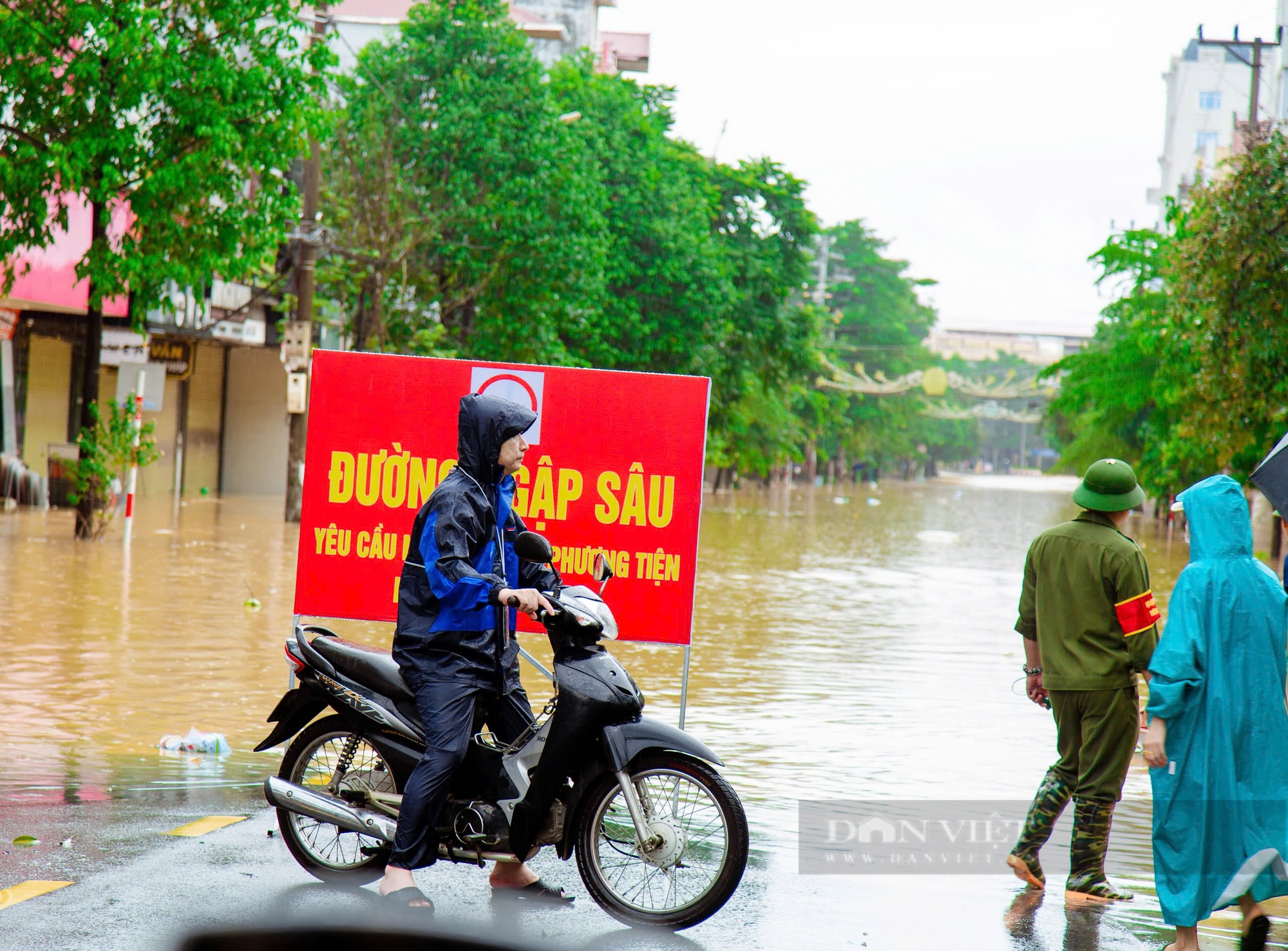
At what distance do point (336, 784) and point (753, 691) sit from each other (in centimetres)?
552

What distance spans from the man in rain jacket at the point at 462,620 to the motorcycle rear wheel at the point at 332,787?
0.40 metres

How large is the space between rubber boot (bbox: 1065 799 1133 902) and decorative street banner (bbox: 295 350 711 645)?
7.35ft

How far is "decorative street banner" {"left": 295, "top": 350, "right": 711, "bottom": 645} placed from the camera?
7.32m

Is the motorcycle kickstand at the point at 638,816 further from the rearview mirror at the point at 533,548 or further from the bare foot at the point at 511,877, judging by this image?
the rearview mirror at the point at 533,548

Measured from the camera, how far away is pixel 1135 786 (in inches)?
318

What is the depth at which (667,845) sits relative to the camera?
5137 mm


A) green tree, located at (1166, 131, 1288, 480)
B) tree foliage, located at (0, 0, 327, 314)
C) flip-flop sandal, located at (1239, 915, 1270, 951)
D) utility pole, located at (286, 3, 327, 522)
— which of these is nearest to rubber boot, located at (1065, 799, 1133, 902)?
flip-flop sandal, located at (1239, 915, 1270, 951)

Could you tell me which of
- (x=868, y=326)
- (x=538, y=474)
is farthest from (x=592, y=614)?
(x=868, y=326)

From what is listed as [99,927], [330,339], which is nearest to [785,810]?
[99,927]

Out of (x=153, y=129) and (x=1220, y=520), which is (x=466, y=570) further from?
(x=153, y=129)

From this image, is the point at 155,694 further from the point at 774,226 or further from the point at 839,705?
the point at 774,226

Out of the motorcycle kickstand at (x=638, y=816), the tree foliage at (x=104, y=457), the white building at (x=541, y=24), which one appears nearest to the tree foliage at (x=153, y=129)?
the tree foliage at (x=104, y=457)

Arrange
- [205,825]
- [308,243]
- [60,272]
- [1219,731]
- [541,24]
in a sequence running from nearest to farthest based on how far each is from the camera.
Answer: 1. [1219,731]
2. [205,825]
3. [60,272]
4. [308,243]
5. [541,24]

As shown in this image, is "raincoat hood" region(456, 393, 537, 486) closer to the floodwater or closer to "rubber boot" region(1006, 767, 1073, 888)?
the floodwater
